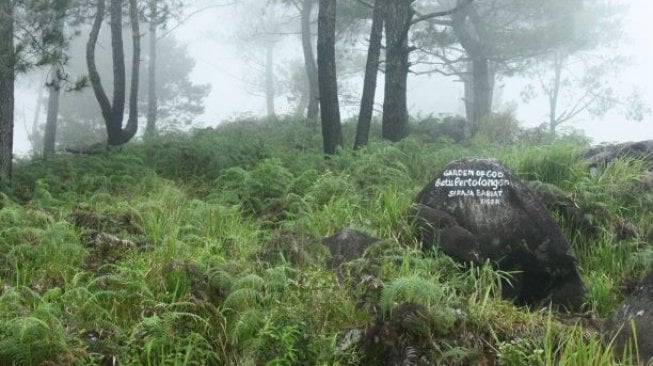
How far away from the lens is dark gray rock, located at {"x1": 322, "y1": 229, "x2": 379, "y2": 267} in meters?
5.92

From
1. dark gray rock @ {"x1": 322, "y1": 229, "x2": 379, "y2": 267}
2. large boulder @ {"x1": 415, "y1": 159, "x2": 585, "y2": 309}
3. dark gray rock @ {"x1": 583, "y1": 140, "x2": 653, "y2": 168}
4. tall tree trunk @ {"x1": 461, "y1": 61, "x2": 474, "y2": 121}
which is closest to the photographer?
dark gray rock @ {"x1": 322, "y1": 229, "x2": 379, "y2": 267}

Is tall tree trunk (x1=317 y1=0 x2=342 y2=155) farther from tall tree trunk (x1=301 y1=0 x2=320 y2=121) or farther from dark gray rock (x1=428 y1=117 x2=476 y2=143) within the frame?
tall tree trunk (x1=301 y1=0 x2=320 y2=121)

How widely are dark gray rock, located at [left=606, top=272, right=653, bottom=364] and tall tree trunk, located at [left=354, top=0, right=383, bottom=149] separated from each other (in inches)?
299

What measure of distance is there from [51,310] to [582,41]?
23175mm

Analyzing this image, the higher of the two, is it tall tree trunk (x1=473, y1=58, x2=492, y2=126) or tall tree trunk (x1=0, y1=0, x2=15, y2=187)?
tall tree trunk (x1=473, y1=58, x2=492, y2=126)

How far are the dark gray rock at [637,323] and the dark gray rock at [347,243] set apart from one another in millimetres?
2192

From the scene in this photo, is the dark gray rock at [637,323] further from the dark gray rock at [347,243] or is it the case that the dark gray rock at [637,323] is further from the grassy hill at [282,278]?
the dark gray rock at [347,243]

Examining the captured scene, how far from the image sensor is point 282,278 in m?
5.16

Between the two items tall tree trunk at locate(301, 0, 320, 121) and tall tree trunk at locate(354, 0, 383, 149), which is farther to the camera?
tall tree trunk at locate(301, 0, 320, 121)

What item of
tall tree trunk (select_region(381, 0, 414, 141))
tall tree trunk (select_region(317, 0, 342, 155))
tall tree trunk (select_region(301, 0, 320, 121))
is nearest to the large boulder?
tall tree trunk (select_region(317, 0, 342, 155))

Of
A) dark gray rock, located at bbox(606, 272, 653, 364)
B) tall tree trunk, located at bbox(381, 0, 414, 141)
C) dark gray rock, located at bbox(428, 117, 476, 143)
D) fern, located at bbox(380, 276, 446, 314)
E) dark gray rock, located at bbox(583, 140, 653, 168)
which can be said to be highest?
tall tree trunk, located at bbox(381, 0, 414, 141)

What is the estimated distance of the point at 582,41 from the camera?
23.6 metres

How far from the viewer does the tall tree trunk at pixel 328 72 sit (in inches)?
468

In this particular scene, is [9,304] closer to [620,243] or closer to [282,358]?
[282,358]
